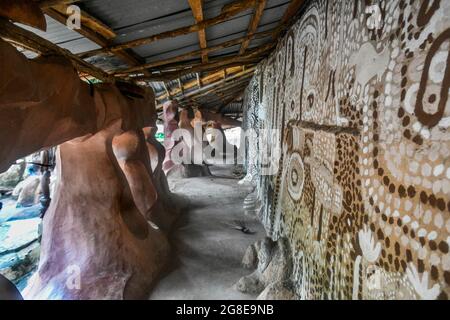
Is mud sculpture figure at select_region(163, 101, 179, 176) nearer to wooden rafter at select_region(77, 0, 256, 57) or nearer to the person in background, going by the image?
the person in background

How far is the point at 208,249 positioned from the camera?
412cm

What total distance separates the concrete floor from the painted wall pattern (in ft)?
3.47

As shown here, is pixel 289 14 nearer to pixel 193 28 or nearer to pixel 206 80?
pixel 193 28

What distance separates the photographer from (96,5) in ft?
6.20

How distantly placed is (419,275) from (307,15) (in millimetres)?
2759

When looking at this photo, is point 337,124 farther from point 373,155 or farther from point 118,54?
point 118,54

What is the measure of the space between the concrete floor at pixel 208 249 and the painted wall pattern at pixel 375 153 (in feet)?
3.47

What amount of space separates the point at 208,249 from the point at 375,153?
10.7 ft

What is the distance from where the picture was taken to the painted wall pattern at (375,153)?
3.51ft

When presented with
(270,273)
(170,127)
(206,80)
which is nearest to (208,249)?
(270,273)

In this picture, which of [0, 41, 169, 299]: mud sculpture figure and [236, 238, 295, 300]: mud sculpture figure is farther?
[0, 41, 169, 299]: mud sculpture figure

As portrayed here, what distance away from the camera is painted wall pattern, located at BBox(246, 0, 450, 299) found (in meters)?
1.07

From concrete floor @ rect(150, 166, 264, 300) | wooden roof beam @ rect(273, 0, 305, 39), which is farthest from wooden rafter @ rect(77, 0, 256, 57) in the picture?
concrete floor @ rect(150, 166, 264, 300)

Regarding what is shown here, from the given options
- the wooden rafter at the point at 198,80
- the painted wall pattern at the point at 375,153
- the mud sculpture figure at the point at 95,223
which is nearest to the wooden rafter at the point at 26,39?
the mud sculpture figure at the point at 95,223
